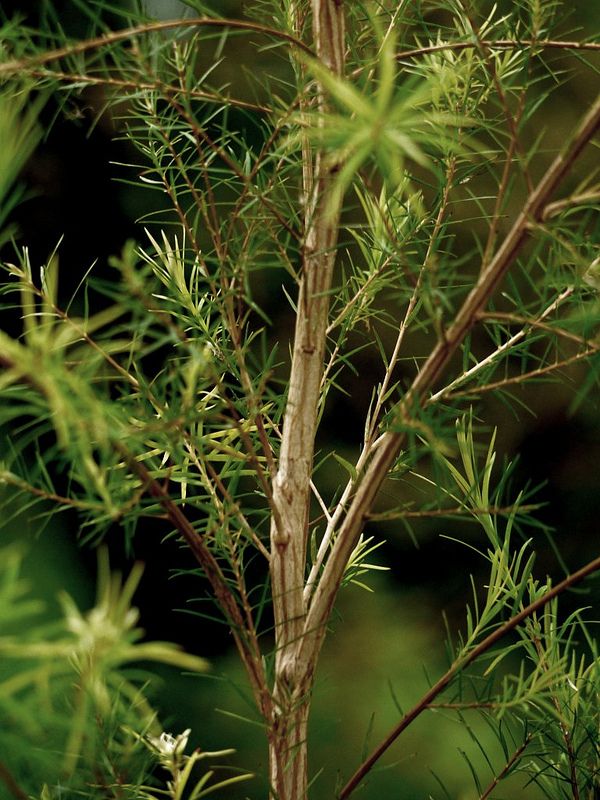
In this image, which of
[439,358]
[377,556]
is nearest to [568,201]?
[439,358]

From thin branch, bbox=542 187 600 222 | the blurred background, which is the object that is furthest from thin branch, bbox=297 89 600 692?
the blurred background

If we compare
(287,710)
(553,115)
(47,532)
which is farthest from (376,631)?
(287,710)

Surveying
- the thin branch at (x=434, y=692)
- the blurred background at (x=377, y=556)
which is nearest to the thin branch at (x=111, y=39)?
the thin branch at (x=434, y=692)

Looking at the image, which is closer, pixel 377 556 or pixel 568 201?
pixel 568 201

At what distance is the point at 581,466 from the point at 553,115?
0.41 metres

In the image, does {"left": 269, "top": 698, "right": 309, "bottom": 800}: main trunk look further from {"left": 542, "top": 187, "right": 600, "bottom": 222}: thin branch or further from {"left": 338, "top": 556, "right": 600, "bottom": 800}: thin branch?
{"left": 542, "top": 187, "right": 600, "bottom": 222}: thin branch

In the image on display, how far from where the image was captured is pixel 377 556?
40.1 inches

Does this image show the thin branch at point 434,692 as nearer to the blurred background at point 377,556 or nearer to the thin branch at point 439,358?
the thin branch at point 439,358

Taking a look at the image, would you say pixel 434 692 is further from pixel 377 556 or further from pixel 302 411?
pixel 377 556

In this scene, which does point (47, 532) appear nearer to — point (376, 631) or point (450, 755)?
point (376, 631)

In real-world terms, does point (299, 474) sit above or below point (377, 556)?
above

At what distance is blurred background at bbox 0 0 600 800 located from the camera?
97 cm

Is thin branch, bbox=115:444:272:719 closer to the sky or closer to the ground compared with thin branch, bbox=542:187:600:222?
closer to the ground

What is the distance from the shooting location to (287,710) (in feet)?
0.99
